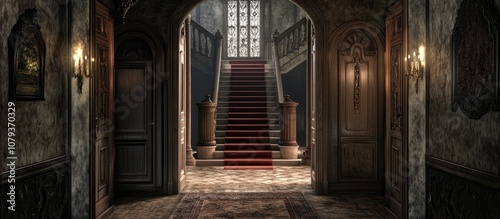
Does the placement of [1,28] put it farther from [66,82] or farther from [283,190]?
[283,190]

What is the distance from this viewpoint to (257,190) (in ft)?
26.6

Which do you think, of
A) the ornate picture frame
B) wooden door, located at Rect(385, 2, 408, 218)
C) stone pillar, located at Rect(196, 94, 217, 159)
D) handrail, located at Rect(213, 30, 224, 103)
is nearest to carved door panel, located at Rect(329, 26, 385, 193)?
wooden door, located at Rect(385, 2, 408, 218)

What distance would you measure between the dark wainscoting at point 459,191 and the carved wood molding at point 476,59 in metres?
0.50

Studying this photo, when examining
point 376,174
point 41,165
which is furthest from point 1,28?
point 376,174

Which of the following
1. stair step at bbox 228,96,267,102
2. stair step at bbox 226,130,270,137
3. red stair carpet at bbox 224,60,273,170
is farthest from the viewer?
stair step at bbox 228,96,267,102

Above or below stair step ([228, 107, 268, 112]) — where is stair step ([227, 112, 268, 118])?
below

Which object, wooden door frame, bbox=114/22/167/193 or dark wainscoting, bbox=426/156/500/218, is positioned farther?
wooden door frame, bbox=114/22/167/193

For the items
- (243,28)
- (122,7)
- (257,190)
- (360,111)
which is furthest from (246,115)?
(122,7)

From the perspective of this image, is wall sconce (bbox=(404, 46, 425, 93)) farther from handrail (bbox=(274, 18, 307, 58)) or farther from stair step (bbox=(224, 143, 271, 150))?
handrail (bbox=(274, 18, 307, 58))

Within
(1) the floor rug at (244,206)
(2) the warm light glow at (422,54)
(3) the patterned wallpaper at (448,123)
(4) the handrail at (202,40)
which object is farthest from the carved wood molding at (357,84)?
(4) the handrail at (202,40)

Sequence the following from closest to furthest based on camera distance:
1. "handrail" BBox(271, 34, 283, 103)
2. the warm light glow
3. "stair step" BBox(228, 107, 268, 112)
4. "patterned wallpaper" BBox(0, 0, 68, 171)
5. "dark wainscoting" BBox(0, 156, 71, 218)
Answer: "patterned wallpaper" BBox(0, 0, 68, 171) → "dark wainscoting" BBox(0, 156, 71, 218) → the warm light glow → "handrail" BBox(271, 34, 283, 103) → "stair step" BBox(228, 107, 268, 112)

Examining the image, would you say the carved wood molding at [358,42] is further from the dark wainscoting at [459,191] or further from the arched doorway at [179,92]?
the dark wainscoting at [459,191]

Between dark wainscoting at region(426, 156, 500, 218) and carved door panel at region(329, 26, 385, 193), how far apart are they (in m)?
2.64

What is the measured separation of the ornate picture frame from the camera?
150 inches
